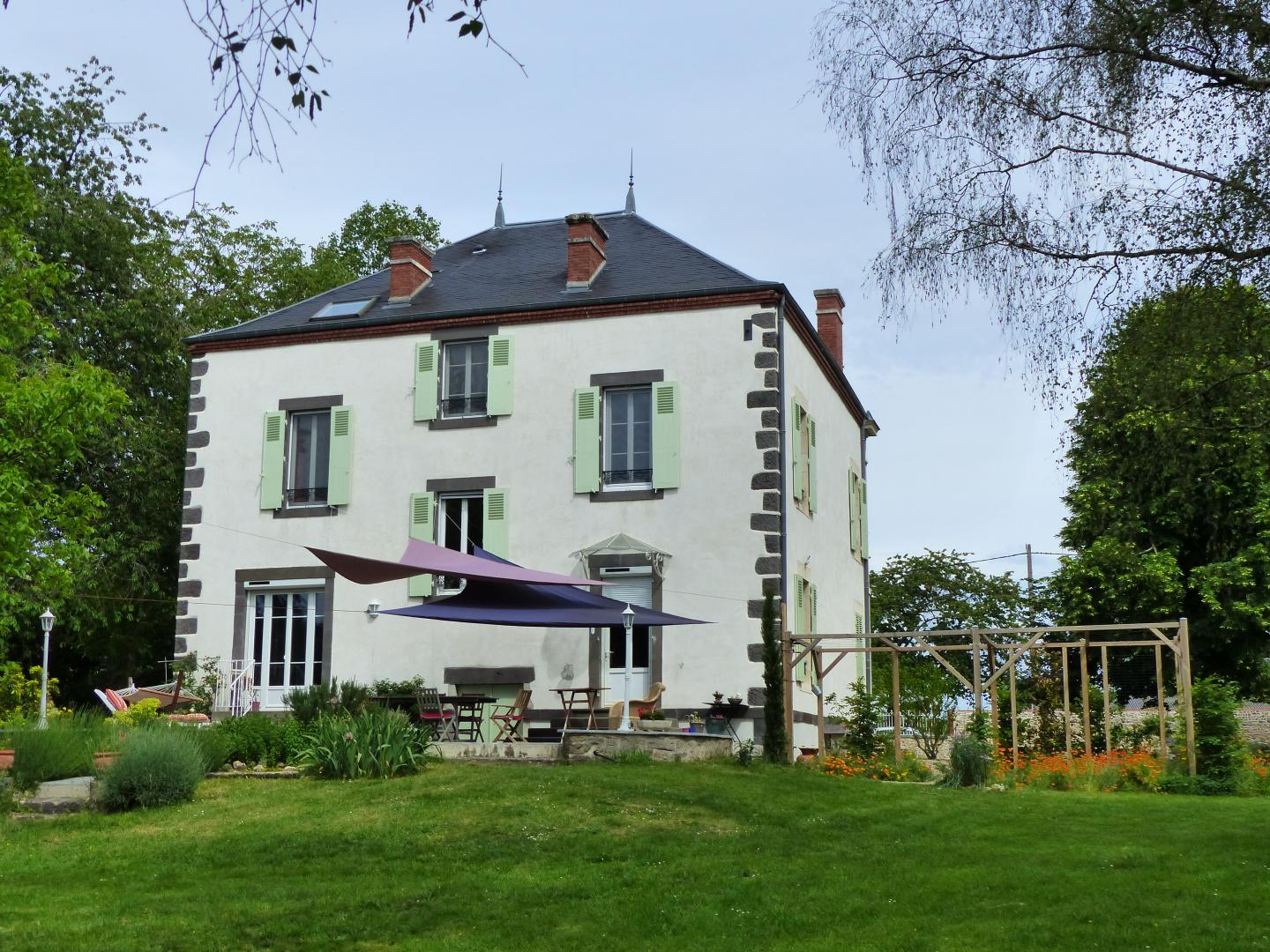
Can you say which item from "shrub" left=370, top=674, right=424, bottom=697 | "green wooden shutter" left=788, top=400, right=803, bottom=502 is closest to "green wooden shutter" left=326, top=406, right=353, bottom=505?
"shrub" left=370, top=674, right=424, bottom=697

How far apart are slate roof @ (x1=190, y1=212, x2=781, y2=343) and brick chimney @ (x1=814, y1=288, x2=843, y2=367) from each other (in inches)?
133

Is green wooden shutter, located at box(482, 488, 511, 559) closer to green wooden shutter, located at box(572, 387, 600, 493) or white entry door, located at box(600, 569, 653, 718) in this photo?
green wooden shutter, located at box(572, 387, 600, 493)

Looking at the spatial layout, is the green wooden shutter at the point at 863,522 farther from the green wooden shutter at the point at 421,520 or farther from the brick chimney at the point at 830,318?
the green wooden shutter at the point at 421,520

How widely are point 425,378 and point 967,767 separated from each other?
8.41m

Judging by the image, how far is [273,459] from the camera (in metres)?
18.8

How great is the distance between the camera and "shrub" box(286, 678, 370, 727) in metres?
15.3

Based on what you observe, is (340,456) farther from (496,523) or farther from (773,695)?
(773,695)

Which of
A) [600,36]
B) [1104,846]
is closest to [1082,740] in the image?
[1104,846]

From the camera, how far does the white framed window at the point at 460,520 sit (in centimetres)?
1800


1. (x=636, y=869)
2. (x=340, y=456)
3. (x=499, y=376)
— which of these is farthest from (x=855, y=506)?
(x=636, y=869)

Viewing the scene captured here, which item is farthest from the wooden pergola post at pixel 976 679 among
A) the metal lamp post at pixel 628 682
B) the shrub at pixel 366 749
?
the shrub at pixel 366 749

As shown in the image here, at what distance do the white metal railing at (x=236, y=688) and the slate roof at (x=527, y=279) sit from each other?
438cm

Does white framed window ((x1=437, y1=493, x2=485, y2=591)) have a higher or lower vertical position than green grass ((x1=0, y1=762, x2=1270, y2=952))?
higher

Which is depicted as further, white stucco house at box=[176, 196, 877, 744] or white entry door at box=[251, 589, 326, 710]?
white entry door at box=[251, 589, 326, 710]
